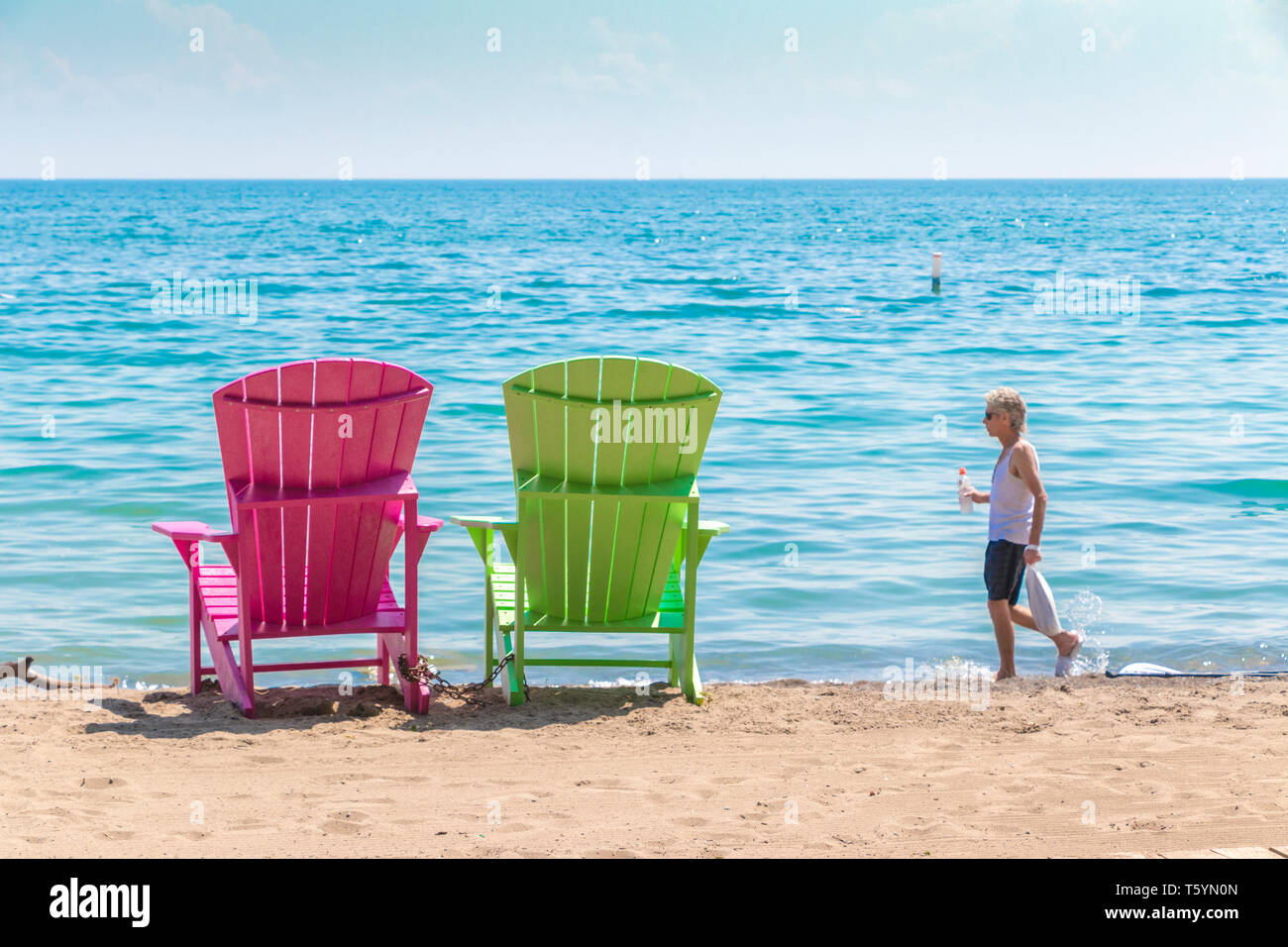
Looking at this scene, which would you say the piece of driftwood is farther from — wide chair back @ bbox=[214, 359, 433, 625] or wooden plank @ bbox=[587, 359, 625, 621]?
wooden plank @ bbox=[587, 359, 625, 621]

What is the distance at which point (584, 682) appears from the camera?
5.93 meters

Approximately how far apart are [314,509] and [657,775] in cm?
169

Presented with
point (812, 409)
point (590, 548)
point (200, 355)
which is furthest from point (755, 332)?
point (590, 548)

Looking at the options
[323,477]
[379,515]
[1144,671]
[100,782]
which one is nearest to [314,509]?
[323,477]

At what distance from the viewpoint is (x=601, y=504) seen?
15.6 ft

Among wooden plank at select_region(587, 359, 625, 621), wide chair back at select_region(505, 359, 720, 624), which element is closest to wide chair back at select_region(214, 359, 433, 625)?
wide chair back at select_region(505, 359, 720, 624)

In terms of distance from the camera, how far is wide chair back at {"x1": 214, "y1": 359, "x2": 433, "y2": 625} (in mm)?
4414

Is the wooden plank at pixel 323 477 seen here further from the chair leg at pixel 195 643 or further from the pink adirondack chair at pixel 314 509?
the chair leg at pixel 195 643

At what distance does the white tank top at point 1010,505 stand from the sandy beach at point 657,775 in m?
0.68

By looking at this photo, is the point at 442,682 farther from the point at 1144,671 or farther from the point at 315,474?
the point at 1144,671

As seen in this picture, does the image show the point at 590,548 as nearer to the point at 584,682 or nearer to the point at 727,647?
the point at 584,682

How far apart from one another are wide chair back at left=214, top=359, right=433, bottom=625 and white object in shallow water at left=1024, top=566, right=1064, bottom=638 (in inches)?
107
